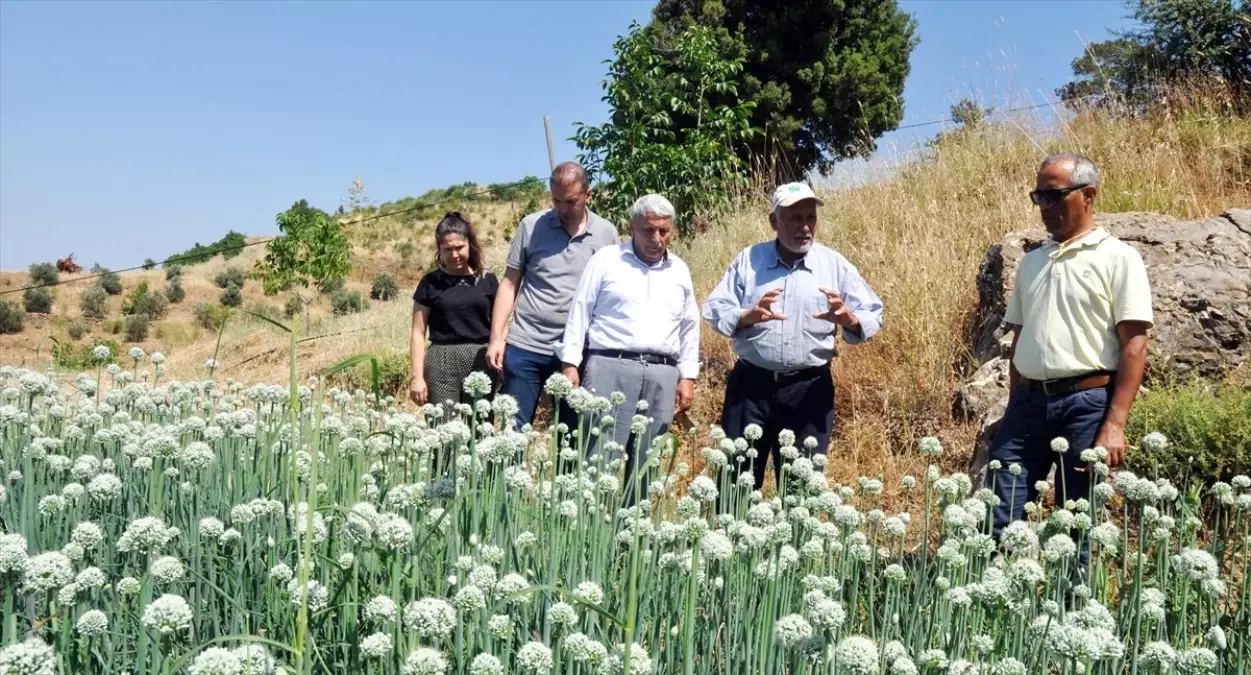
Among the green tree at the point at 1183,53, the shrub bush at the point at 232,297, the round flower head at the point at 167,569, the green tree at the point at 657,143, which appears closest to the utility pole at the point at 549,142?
the green tree at the point at 657,143

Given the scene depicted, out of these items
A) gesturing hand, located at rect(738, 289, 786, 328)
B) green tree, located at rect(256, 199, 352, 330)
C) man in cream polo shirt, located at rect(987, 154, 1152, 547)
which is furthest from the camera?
green tree, located at rect(256, 199, 352, 330)

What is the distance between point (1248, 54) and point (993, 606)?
12083 millimetres

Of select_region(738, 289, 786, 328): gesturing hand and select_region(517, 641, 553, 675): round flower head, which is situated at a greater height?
select_region(738, 289, 786, 328): gesturing hand

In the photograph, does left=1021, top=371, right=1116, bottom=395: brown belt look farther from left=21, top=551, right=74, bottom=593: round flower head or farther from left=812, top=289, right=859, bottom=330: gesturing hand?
left=21, top=551, right=74, bottom=593: round flower head

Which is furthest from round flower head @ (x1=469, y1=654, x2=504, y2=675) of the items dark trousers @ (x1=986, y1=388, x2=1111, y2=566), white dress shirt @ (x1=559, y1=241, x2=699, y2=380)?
white dress shirt @ (x1=559, y1=241, x2=699, y2=380)

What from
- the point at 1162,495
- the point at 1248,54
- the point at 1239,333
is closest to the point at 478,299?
the point at 1162,495

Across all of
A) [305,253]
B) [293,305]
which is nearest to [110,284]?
[305,253]

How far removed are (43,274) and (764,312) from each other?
47201mm

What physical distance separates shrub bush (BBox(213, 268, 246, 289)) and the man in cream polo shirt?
1584 inches

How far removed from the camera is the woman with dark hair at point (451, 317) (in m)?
5.45

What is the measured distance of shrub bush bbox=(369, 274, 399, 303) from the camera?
32.2 meters

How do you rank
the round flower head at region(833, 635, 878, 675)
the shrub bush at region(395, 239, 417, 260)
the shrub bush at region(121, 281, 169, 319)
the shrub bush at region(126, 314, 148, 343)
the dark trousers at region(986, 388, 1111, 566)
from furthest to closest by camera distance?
the shrub bush at region(395, 239, 417, 260) < the shrub bush at region(121, 281, 169, 319) < the shrub bush at region(126, 314, 148, 343) < the dark trousers at region(986, 388, 1111, 566) < the round flower head at region(833, 635, 878, 675)

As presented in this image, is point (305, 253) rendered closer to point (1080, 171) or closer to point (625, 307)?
point (625, 307)

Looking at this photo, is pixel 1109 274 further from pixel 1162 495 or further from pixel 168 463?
pixel 168 463
